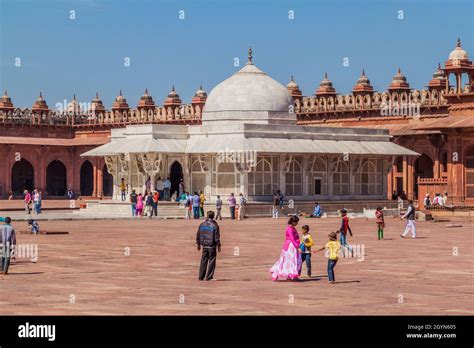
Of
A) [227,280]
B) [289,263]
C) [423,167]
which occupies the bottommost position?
[227,280]

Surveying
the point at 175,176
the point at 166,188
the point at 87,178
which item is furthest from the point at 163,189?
the point at 87,178

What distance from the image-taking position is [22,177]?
72.9 meters

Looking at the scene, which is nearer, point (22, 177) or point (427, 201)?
point (427, 201)

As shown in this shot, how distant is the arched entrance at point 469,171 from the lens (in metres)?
46.3

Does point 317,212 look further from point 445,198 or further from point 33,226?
point 33,226

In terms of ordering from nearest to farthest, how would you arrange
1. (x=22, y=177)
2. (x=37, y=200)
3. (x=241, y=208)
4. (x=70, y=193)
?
(x=241, y=208) < (x=37, y=200) < (x=70, y=193) < (x=22, y=177)

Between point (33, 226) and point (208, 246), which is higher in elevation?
point (33, 226)

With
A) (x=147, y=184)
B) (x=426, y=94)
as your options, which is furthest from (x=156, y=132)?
(x=426, y=94)

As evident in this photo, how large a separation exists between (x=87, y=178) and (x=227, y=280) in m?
57.8

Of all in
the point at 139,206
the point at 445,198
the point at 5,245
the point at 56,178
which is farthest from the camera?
the point at 56,178

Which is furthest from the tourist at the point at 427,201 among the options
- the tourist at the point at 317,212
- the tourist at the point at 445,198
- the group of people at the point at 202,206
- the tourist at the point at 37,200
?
the tourist at the point at 37,200

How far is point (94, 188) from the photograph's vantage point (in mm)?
69125

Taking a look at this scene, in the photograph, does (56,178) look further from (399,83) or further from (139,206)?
(139,206)

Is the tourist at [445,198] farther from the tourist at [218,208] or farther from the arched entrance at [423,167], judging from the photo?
the arched entrance at [423,167]
